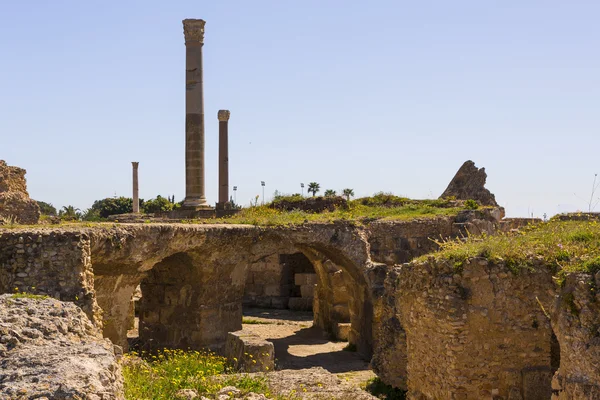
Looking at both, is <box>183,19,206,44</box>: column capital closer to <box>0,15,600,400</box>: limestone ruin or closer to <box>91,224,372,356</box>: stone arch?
<box>0,15,600,400</box>: limestone ruin

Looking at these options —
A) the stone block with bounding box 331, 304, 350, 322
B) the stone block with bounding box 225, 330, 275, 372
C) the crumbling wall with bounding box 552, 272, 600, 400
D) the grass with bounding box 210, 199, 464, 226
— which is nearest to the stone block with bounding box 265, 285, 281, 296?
the grass with bounding box 210, 199, 464, 226

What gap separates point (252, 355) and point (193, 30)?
553 inches

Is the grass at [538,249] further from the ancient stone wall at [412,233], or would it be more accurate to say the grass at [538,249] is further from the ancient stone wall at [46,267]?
the ancient stone wall at [412,233]

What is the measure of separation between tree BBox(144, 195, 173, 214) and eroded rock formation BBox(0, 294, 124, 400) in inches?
1848

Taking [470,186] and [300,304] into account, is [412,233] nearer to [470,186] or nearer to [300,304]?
[300,304]

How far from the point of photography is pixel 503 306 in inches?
361

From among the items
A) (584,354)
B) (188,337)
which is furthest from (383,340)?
(584,354)

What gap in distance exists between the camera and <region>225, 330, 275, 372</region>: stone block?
13.8 meters

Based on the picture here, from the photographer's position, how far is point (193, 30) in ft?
81.6

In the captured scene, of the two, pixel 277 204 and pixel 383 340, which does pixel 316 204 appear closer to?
pixel 277 204

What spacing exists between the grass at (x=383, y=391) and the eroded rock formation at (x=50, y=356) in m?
7.00

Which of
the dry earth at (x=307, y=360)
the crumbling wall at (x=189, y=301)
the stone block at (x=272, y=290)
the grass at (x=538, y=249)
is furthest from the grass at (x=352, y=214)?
the grass at (x=538, y=249)

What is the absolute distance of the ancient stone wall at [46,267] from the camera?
10.7 meters

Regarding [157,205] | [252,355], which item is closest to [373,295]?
[252,355]
